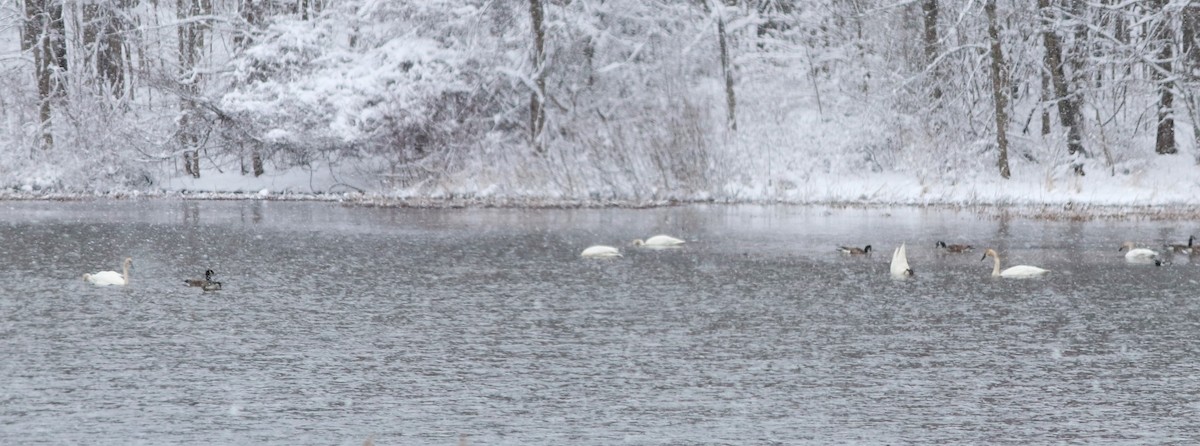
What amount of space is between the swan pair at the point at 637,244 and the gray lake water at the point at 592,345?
0.99 ft

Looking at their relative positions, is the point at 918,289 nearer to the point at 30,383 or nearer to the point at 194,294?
the point at 194,294

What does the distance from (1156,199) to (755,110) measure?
1334 centimetres

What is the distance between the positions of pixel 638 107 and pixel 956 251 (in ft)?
58.8

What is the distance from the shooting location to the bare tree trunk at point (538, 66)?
38156 millimetres

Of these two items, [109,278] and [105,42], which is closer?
[109,278]

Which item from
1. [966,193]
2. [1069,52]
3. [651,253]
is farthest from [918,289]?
[1069,52]

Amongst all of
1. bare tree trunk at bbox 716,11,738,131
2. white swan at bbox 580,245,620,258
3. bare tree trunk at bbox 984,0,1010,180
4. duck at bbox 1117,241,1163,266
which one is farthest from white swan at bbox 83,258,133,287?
bare tree trunk at bbox 716,11,738,131

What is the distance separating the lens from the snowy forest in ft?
112

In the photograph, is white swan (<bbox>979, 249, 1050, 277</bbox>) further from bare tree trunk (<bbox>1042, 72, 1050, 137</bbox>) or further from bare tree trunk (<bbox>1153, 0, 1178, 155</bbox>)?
bare tree trunk (<bbox>1042, 72, 1050, 137</bbox>)

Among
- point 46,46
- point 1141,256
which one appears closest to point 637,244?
point 1141,256

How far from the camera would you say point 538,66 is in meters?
38.3

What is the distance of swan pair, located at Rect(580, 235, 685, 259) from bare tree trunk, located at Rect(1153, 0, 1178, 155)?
1685 cm

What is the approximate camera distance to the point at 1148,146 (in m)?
37.0

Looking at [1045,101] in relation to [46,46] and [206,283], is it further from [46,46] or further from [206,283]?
[46,46]
